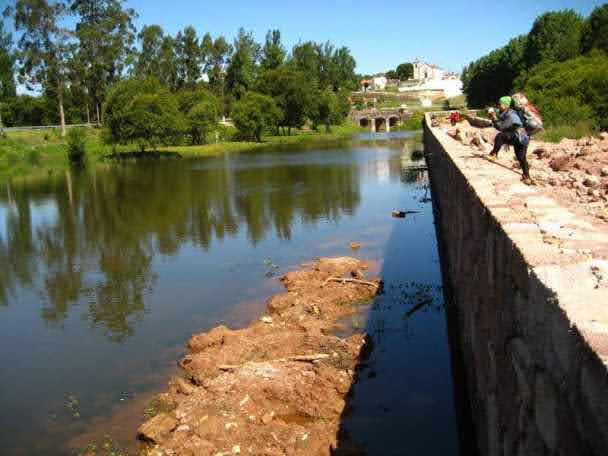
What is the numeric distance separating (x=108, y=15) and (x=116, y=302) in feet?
188

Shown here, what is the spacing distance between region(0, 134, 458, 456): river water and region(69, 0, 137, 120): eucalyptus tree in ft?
121

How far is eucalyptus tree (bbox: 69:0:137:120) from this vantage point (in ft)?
193

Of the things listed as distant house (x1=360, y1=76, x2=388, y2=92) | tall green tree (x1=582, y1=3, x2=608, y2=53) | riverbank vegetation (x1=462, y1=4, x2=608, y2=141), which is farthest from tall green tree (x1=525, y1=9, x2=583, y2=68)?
distant house (x1=360, y1=76, x2=388, y2=92)

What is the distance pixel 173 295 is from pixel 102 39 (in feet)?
182

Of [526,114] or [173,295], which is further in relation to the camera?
[173,295]

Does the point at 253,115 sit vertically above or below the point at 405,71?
below

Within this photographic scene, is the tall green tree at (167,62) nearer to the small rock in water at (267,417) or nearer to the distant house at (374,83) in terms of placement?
the small rock in water at (267,417)

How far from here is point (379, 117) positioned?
112625mm

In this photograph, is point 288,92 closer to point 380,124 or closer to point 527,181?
point 380,124

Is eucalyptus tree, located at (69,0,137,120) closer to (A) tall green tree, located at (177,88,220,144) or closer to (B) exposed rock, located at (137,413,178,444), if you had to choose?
(A) tall green tree, located at (177,88,220,144)

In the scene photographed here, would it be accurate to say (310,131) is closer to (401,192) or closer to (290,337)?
(401,192)

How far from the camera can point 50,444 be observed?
22.4 ft

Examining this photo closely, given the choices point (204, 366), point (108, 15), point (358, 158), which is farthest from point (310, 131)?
point (204, 366)

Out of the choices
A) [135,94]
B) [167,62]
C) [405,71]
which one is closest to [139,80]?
[135,94]
